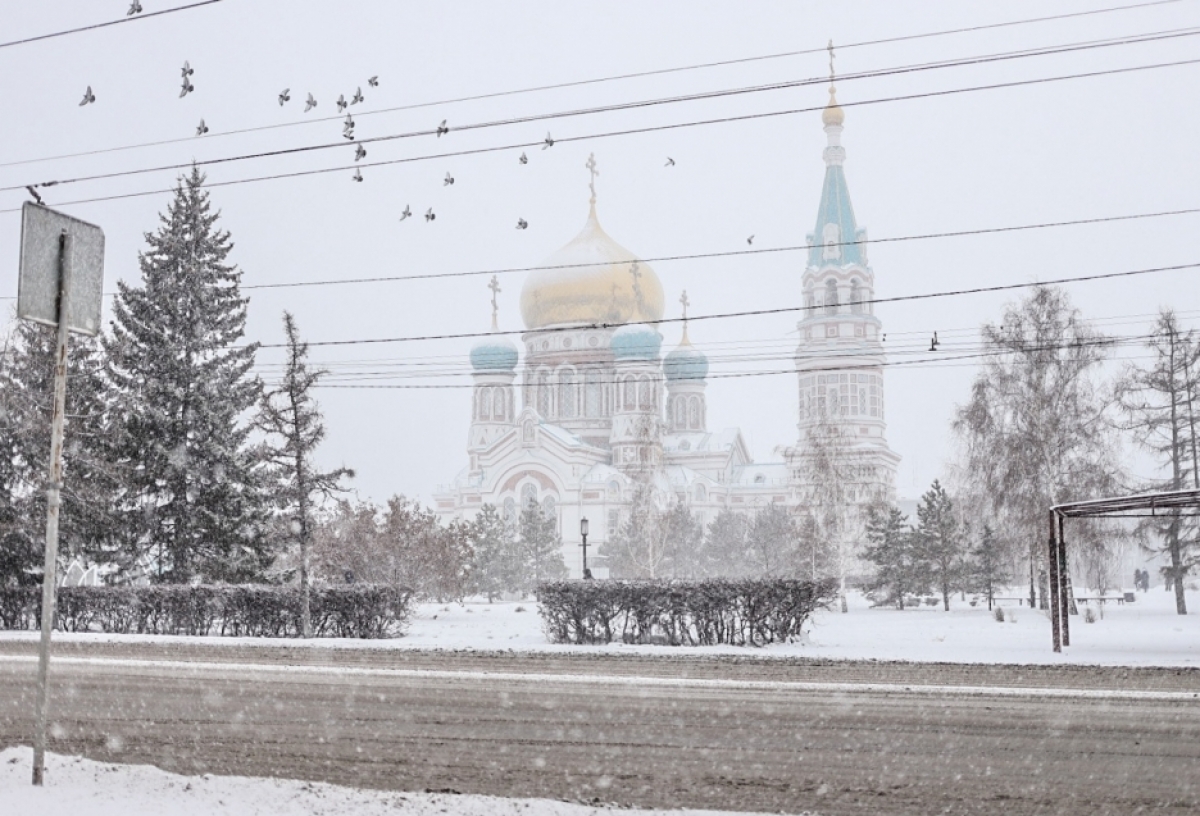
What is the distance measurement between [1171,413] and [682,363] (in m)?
58.7

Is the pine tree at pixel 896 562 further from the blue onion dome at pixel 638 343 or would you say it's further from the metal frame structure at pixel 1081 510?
the blue onion dome at pixel 638 343

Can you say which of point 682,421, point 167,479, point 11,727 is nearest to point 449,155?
point 11,727

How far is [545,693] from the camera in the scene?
1178cm

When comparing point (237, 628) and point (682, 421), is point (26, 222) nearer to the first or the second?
point (237, 628)

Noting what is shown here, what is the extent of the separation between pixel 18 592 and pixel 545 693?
66.5ft

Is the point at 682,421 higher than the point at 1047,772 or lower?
higher

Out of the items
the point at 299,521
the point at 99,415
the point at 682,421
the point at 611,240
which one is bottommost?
the point at 299,521

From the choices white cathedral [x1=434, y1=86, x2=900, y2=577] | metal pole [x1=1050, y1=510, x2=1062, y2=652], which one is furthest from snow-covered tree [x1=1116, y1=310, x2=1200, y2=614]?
white cathedral [x1=434, y1=86, x2=900, y2=577]

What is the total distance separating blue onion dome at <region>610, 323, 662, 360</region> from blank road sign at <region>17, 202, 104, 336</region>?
7907 centimetres

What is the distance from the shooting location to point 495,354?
94000mm

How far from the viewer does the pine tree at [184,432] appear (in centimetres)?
2973

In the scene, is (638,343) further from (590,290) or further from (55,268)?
(55,268)

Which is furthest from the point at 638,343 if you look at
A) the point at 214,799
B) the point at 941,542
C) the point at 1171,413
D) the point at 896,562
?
the point at 214,799

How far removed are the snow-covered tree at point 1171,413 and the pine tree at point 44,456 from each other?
2719 cm
